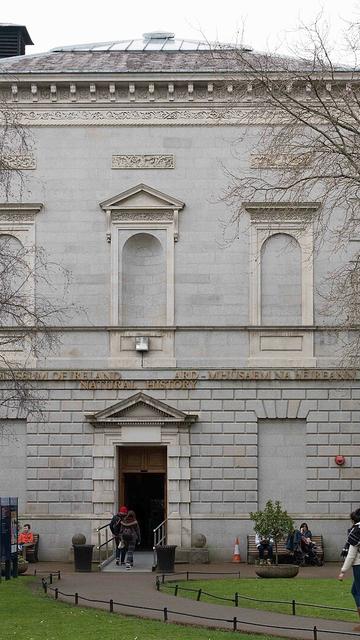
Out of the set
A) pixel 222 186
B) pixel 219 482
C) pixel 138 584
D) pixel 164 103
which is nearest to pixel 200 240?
pixel 222 186

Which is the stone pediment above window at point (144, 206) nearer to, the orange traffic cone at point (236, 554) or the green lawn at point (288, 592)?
the orange traffic cone at point (236, 554)

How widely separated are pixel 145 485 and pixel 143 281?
623cm

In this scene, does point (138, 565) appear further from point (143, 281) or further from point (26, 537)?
point (143, 281)

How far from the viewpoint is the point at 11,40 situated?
49.7 meters

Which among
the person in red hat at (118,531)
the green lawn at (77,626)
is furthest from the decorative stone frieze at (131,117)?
the green lawn at (77,626)

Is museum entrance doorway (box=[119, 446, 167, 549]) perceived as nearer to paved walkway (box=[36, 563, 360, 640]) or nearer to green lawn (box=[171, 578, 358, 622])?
paved walkway (box=[36, 563, 360, 640])

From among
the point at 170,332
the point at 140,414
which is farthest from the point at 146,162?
the point at 140,414

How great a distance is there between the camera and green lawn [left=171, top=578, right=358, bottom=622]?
25750 mm

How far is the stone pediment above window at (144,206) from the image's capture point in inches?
1610

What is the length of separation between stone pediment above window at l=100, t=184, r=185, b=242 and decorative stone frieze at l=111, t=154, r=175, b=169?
0.73 metres

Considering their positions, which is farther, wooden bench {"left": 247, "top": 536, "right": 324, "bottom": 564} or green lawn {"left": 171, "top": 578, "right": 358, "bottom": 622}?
wooden bench {"left": 247, "top": 536, "right": 324, "bottom": 564}

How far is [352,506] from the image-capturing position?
40.0 meters

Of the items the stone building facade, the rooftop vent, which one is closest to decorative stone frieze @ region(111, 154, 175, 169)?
the stone building facade

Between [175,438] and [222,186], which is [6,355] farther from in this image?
[222,186]
